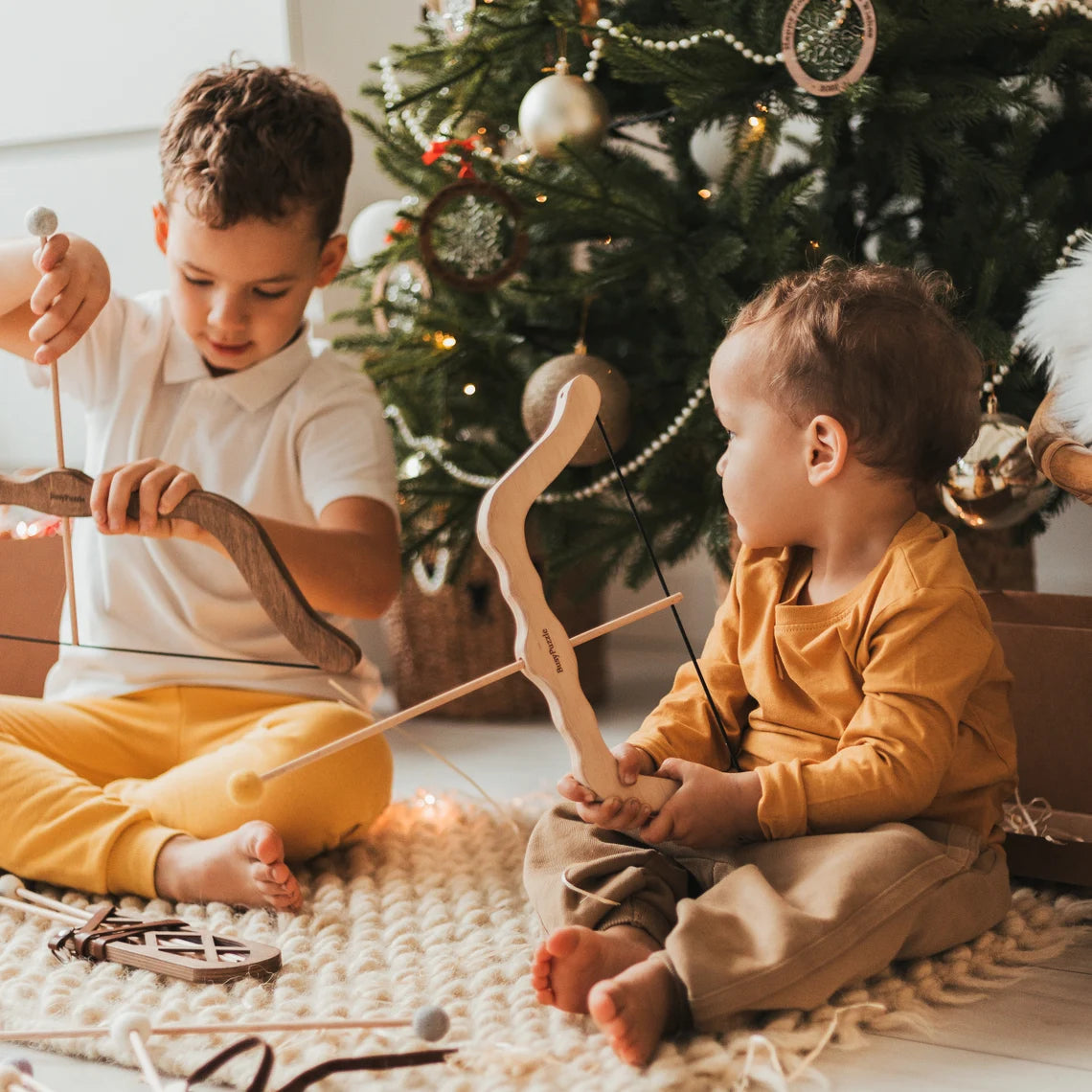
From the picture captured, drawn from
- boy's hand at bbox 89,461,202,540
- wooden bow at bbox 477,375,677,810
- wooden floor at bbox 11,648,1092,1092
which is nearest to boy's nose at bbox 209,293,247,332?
boy's hand at bbox 89,461,202,540

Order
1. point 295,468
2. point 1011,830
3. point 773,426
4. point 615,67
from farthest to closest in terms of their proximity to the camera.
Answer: point 615,67
point 295,468
point 1011,830
point 773,426

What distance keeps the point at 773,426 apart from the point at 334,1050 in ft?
1.70

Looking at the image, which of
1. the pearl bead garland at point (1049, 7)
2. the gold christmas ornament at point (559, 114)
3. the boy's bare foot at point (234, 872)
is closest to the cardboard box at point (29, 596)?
the boy's bare foot at point (234, 872)

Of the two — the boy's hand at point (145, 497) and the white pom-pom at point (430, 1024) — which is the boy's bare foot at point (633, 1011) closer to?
the white pom-pom at point (430, 1024)

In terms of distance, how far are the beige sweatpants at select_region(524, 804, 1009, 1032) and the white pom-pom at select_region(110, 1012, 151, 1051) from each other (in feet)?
0.90

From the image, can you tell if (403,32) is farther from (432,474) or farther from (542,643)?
(542,643)

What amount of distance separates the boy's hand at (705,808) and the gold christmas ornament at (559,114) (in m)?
0.75

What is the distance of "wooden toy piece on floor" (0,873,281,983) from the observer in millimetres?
891

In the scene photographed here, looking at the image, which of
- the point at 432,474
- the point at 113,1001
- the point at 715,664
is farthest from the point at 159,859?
the point at 432,474

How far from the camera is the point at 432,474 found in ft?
5.26

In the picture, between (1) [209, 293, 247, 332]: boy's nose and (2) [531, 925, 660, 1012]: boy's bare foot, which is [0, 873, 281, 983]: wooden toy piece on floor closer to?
(2) [531, 925, 660, 1012]: boy's bare foot

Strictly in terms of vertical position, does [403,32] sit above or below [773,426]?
above

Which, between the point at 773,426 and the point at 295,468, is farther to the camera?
the point at 295,468

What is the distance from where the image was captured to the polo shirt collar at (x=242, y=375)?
1258 millimetres
